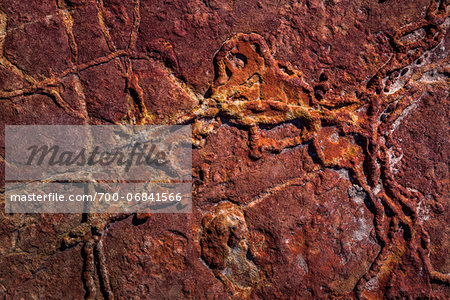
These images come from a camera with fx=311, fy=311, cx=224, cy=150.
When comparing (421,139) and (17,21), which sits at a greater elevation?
(17,21)

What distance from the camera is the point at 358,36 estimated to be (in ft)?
4.92

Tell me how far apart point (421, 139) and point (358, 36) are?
595 mm

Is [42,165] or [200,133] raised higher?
[200,133]

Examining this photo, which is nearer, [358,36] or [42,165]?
[42,165]

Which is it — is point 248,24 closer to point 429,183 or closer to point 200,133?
point 200,133

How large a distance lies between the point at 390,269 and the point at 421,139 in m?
0.66

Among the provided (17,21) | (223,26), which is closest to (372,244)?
(223,26)

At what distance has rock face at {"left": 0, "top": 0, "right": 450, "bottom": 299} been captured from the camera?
1401 mm

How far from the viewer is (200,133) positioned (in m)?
1.44

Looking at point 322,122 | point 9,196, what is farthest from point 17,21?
point 322,122

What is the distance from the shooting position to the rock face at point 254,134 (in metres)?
1.40

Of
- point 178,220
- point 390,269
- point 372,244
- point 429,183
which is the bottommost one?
point 390,269

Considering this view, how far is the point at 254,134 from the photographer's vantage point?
1.46 m

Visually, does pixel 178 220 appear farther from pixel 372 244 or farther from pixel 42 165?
pixel 372 244
